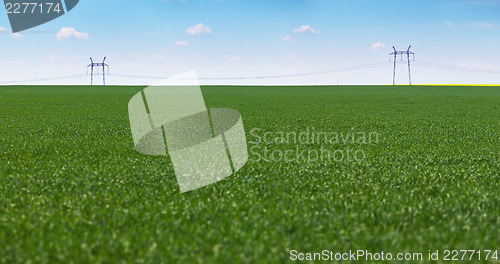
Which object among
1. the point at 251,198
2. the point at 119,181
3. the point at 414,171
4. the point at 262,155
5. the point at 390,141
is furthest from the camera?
the point at 390,141

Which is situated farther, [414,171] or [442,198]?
[414,171]

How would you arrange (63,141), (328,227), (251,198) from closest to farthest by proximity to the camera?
(328,227), (251,198), (63,141)

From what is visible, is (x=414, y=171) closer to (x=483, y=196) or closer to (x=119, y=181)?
(x=483, y=196)

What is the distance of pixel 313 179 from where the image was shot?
7.05m

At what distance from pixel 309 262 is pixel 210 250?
0.95 m

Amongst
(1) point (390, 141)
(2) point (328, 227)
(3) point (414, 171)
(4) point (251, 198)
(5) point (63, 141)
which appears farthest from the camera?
(1) point (390, 141)

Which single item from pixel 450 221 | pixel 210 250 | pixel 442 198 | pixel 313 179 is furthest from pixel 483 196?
pixel 210 250

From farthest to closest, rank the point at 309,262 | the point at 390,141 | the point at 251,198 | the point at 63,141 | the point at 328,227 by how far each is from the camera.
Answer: the point at 390,141 → the point at 63,141 → the point at 251,198 → the point at 328,227 → the point at 309,262

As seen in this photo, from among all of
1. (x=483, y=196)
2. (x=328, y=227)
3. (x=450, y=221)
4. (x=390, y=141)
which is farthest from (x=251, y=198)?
(x=390, y=141)

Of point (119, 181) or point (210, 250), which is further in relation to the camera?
point (119, 181)

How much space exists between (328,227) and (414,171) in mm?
3789

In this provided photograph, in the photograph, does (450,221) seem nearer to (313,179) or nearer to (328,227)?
(328,227)

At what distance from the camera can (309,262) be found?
12.6 feet

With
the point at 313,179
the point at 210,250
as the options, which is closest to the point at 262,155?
the point at 313,179
